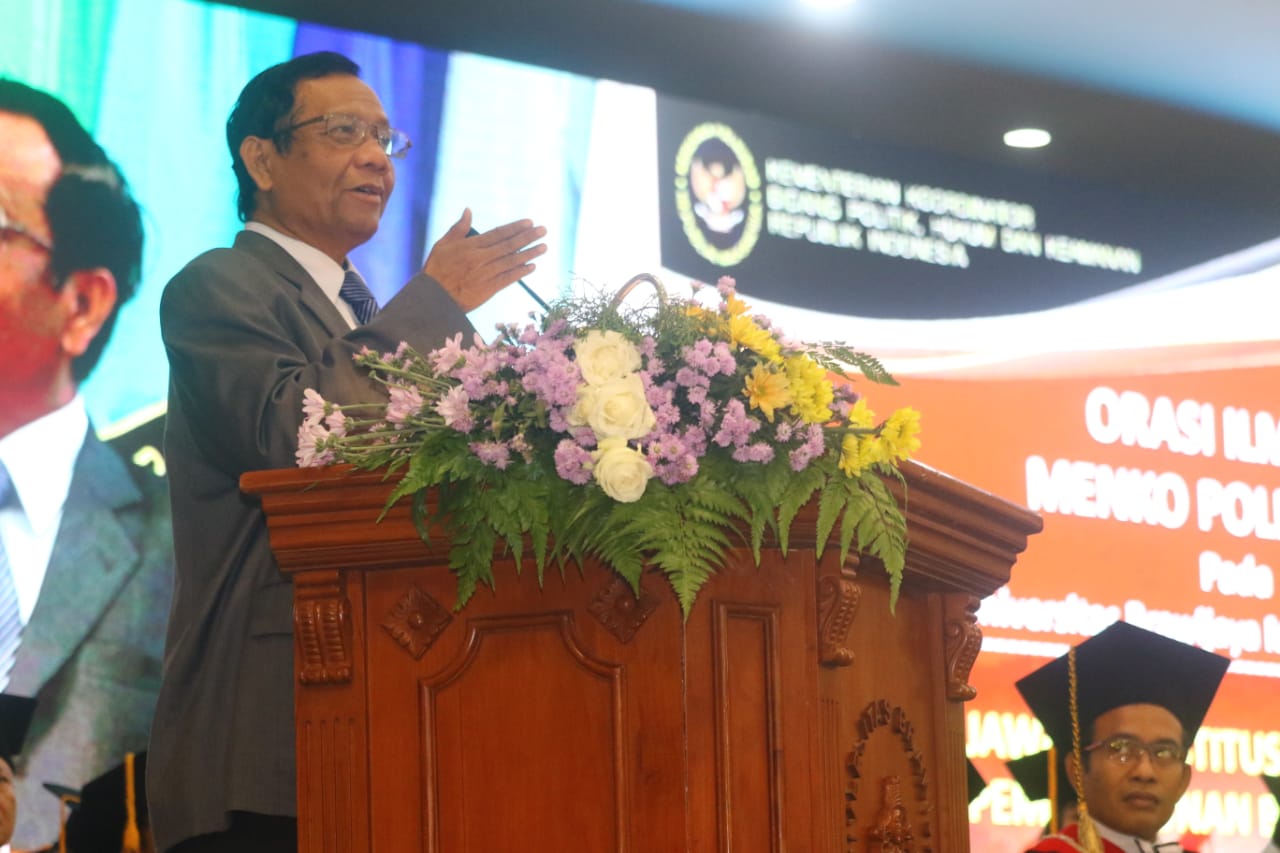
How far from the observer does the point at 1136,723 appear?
4285mm

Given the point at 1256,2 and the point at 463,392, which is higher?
the point at 1256,2

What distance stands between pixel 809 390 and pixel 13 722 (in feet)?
9.32

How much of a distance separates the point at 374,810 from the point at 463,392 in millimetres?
439

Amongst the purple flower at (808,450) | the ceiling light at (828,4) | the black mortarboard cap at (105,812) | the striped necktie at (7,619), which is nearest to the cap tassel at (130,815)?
the black mortarboard cap at (105,812)

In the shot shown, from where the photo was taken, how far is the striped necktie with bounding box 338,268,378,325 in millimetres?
2551

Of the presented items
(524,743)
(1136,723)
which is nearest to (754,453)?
(524,743)

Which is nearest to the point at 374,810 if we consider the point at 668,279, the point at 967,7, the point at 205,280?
the point at 205,280

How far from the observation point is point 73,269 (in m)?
4.45

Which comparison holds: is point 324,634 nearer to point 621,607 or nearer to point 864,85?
point 621,607

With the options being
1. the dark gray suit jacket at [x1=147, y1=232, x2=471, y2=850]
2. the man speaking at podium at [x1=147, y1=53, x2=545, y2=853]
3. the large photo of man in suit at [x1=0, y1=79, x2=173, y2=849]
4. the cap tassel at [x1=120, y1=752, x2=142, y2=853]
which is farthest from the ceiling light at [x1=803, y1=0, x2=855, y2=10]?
the dark gray suit jacket at [x1=147, y1=232, x2=471, y2=850]

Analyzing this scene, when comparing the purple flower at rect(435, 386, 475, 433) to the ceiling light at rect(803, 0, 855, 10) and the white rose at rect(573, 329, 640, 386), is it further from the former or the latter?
the ceiling light at rect(803, 0, 855, 10)

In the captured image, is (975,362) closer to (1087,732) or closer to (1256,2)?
(1256,2)

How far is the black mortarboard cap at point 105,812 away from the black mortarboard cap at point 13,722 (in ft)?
0.60

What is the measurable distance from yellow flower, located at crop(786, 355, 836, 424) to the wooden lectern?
10 centimetres
